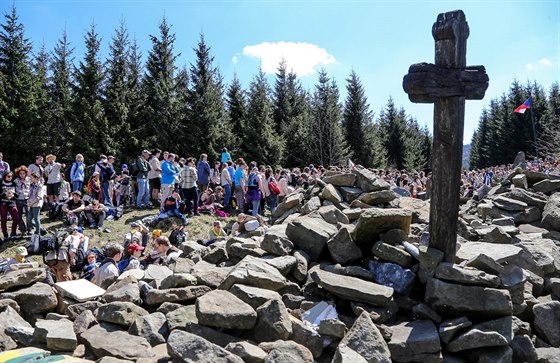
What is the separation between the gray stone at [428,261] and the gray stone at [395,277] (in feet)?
0.40

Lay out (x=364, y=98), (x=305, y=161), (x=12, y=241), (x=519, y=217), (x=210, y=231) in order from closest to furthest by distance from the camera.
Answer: (x=519, y=217) < (x=12, y=241) < (x=210, y=231) < (x=305, y=161) < (x=364, y=98)

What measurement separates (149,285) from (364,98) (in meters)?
33.0

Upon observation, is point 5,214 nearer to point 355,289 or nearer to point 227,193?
point 227,193

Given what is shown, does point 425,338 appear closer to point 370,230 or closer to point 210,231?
point 370,230

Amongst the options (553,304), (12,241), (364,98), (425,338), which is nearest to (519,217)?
(553,304)

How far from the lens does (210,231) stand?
534 inches

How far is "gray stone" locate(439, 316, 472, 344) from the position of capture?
15.0 ft

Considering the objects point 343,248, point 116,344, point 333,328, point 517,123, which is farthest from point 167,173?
point 517,123

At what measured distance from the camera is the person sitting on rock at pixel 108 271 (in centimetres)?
663

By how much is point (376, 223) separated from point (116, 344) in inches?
136

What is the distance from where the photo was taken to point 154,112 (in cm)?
2802

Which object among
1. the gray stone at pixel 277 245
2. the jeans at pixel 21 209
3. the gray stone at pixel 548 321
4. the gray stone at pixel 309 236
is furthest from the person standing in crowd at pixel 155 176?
the gray stone at pixel 548 321

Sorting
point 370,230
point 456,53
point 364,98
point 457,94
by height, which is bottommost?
point 370,230

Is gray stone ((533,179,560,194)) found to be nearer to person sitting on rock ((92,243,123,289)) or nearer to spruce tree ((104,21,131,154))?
person sitting on rock ((92,243,123,289))
